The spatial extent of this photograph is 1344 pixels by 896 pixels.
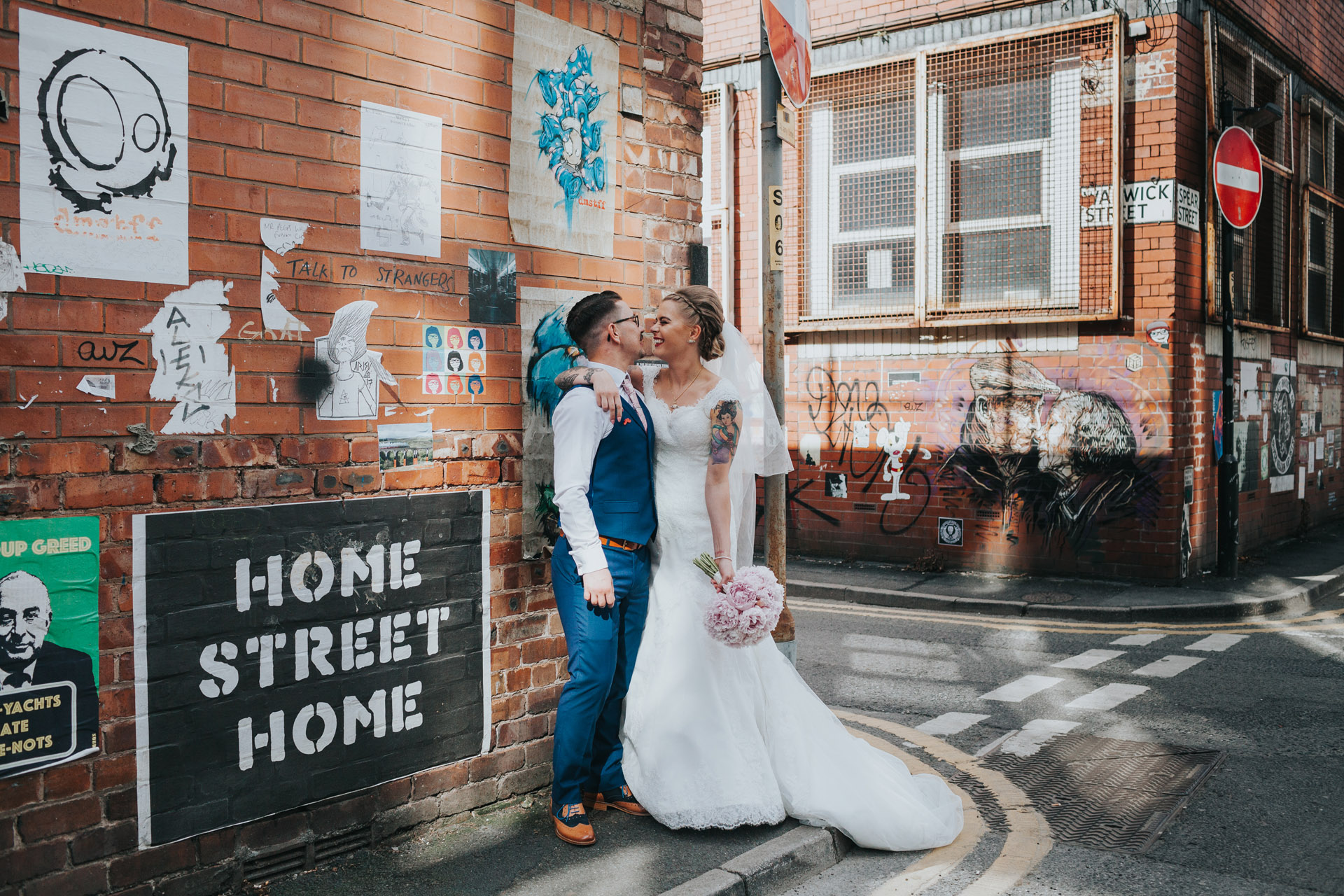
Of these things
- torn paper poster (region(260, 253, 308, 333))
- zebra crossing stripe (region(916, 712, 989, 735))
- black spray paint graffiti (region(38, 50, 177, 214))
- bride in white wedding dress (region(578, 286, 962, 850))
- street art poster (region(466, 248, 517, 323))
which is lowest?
zebra crossing stripe (region(916, 712, 989, 735))

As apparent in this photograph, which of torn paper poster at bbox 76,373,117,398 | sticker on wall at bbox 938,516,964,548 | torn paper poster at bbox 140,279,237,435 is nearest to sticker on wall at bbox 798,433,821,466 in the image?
sticker on wall at bbox 938,516,964,548

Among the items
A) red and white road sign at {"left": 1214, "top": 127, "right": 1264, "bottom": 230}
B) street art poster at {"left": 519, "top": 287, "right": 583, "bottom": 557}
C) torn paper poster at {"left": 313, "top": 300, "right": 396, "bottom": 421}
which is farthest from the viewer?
red and white road sign at {"left": 1214, "top": 127, "right": 1264, "bottom": 230}

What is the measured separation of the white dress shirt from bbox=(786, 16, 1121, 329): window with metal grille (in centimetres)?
788

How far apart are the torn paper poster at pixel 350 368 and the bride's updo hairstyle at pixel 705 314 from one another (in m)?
1.31

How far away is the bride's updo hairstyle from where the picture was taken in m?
4.47

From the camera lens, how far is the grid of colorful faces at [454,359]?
4.24 metres

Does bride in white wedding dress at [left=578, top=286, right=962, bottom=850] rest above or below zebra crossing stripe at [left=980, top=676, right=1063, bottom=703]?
above

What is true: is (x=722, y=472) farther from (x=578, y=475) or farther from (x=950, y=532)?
(x=950, y=532)

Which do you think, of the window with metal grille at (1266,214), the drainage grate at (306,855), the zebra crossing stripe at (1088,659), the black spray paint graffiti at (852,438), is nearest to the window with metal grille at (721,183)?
the black spray paint graffiti at (852,438)

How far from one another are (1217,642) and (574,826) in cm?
630

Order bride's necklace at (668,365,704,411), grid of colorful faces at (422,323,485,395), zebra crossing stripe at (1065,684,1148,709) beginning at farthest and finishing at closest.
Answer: zebra crossing stripe at (1065,684,1148,709) < bride's necklace at (668,365,704,411) < grid of colorful faces at (422,323,485,395)

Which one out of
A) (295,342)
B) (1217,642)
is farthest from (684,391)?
(1217,642)

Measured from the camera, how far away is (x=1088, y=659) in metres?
7.68

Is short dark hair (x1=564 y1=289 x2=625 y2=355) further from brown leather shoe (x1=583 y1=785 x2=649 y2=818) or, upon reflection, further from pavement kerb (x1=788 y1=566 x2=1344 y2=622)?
pavement kerb (x1=788 y1=566 x2=1344 y2=622)
